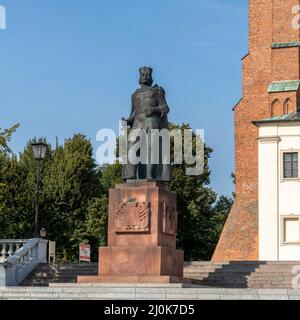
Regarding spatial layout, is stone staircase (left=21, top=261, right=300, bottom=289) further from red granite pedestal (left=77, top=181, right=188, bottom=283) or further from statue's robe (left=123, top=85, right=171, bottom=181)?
statue's robe (left=123, top=85, right=171, bottom=181)

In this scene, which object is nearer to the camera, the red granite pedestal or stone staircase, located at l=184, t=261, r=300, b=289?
the red granite pedestal

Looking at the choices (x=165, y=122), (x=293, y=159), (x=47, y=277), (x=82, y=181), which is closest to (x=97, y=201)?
(x=82, y=181)

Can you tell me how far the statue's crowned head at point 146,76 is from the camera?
27234 millimetres

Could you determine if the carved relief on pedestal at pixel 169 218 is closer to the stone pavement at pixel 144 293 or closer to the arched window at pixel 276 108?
the stone pavement at pixel 144 293

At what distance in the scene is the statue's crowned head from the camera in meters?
27.2

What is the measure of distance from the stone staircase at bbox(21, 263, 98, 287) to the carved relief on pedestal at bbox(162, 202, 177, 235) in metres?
5.81

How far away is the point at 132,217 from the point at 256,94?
97.9 ft

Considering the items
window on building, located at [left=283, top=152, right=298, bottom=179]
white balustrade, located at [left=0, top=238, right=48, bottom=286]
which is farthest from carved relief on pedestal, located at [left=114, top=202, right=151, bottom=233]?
window on building, located at [left=283, top=152, right=298, bottom=179]

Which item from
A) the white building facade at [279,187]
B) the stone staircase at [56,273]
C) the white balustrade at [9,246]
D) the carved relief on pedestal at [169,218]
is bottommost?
the stone staircase at [56,273]

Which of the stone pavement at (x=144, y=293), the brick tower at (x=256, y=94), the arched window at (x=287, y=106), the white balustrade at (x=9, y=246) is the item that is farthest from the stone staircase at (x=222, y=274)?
the arched window at (x=287, y=106)

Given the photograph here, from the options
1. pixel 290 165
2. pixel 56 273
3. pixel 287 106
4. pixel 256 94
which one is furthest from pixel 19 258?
pixel 256 94

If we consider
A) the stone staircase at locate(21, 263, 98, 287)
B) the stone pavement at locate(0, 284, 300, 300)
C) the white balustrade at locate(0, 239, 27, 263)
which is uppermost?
the white balustrade at locate(0, 239, 27, 263)

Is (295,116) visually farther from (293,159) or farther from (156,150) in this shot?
(156,150)

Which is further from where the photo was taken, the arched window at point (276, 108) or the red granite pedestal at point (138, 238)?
the arched window at point (276, 108)
